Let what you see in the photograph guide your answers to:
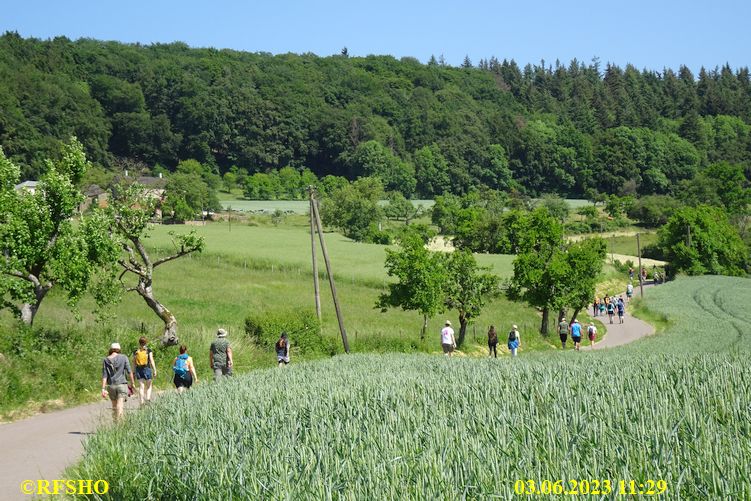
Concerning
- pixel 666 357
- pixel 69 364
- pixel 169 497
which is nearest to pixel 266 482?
pixel 169 497

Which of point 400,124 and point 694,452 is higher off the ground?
point 400,124

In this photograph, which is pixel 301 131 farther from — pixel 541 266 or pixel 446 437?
pixel 446 437

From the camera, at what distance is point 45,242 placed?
1908 centimetres

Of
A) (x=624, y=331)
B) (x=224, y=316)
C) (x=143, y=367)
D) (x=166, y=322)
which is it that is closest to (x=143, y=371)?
(x=143, y=367)

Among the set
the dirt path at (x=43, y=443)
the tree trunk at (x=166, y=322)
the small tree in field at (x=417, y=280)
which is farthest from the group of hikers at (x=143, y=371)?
the small tree in field at (x=417, y=280)

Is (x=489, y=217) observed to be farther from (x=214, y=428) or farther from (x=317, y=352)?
(x=214, y=428)

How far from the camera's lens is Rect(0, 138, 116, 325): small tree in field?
1838 cm

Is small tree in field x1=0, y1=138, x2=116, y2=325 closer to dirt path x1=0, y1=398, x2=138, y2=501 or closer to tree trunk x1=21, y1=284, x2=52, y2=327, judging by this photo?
tree trunk x1=21, y1=284, x2=52, y2=327

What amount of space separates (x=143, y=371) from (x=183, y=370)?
78cm

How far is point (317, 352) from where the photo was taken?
27281 mm

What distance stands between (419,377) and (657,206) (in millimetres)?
121005

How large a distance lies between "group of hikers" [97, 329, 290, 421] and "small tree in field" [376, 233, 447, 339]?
20.7 metres

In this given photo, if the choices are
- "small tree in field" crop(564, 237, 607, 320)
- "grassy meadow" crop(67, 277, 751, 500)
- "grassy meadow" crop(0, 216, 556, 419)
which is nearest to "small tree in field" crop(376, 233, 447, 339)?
"grassy meadow" crop(0, 216, 556, 419)

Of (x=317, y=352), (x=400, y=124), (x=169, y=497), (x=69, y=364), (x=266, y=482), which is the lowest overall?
(x=317, y=352)
